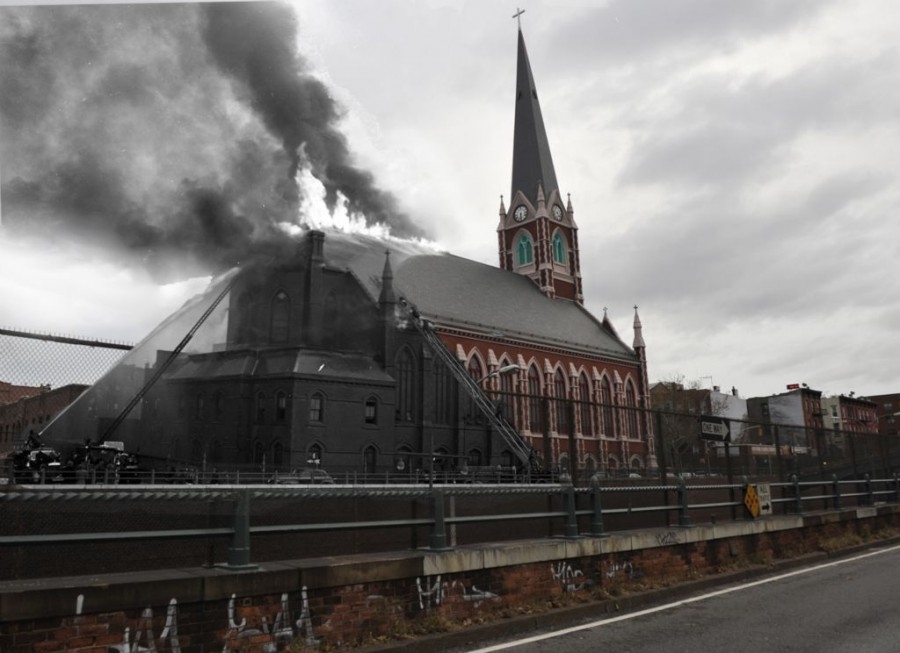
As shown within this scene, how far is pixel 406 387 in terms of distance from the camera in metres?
36.7

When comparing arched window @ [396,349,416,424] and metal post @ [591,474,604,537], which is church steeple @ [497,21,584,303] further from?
metal post @ [591,474,604,537]

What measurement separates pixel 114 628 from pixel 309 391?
25.7m

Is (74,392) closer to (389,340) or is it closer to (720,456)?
(720,456)

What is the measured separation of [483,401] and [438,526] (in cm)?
2418

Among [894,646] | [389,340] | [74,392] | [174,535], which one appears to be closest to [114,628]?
[174,535]

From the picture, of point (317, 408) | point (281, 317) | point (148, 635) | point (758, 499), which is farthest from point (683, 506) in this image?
point (281, 317)

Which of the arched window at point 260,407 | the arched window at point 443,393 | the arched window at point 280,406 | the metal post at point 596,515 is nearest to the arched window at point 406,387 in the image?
the arched window at point 443,393

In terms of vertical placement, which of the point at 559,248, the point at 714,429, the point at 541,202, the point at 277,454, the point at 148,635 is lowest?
the point at 148,635

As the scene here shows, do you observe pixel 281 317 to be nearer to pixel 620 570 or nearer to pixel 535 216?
pixel 620 570

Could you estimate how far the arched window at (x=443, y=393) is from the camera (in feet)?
108

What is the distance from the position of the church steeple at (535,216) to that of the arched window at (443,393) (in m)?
36.0

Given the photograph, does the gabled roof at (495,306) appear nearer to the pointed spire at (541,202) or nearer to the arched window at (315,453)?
the pointed spire at (541,202)

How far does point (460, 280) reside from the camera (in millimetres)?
57938

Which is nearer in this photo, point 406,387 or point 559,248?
point 406,387
